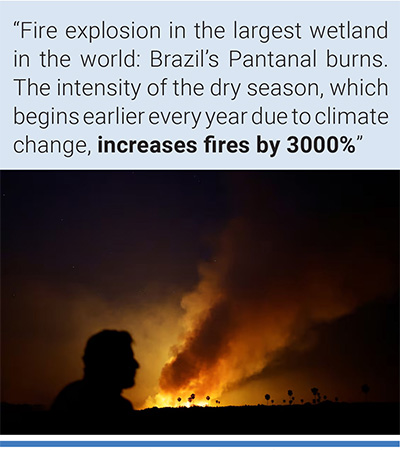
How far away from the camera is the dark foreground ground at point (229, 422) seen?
8.79 m

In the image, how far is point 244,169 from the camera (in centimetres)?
953

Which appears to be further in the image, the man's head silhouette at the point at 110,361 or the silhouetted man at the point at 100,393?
the man's head silhouette at the point at 110,361

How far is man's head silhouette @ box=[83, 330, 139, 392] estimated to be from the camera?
8.59 m

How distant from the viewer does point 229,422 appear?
8867 mm

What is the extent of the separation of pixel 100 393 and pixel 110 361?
0.35 m

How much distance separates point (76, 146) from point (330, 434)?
4328mm
